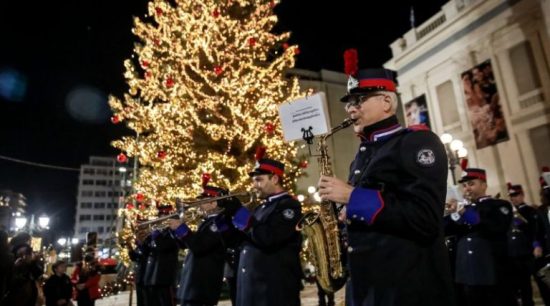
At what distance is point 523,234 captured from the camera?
712cm

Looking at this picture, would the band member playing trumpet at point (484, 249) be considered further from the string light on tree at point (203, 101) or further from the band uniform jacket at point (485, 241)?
the string light on tree at point (203, 101)

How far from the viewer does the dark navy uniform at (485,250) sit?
16.8 feet

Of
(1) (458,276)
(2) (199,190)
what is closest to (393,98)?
(1) (458,276)

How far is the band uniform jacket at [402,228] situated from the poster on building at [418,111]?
2337 centimetres

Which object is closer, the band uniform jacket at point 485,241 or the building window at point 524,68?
the band uniform jacket at point 485,241

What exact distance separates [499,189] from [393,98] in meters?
20.3

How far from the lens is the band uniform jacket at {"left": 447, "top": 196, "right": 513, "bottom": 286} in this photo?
16.8 feet

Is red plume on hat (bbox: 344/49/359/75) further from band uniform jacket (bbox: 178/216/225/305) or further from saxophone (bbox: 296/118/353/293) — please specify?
band uniform jacket (bbox: 178/216/225/305)

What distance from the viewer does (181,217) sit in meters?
6.32

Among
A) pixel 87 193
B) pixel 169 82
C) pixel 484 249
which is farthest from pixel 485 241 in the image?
pixel 87 193

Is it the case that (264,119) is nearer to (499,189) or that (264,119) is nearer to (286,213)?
(286,213)

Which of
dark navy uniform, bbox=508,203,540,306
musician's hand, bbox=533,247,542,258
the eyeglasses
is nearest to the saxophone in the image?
the eyeglasses

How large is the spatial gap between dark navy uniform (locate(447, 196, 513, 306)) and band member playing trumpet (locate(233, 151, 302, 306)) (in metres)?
2.20

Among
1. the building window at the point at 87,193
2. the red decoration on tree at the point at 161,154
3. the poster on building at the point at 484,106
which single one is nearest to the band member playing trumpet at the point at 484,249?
the red decoration on tree at the point at 161,154
